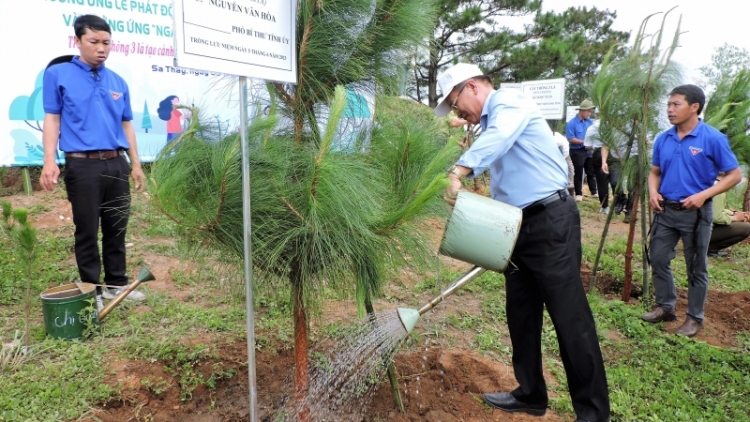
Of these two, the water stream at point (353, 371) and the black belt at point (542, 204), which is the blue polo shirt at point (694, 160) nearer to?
the black belt at point (542, 204)

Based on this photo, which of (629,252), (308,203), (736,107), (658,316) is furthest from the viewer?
(736,107)

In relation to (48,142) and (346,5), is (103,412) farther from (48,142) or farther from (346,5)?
(346,5)

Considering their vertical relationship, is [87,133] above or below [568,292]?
above

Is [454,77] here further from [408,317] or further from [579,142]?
[579,142]

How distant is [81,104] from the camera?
3021 millimetres

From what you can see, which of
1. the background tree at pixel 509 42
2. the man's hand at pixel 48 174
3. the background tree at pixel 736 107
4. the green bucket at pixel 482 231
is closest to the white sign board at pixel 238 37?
the green bucket at pixel 482 231

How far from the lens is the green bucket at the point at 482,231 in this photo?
2.07 m

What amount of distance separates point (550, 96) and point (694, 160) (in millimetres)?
5571

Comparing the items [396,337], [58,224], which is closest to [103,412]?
[396,337]

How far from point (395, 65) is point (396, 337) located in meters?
1.18

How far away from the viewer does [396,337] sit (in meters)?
2.18

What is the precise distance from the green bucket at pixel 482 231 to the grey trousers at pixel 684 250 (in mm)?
2282

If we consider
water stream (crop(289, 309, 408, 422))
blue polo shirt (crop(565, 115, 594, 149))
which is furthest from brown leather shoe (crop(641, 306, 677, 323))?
blue polo shirt (crop(565, 115, 594, 149))

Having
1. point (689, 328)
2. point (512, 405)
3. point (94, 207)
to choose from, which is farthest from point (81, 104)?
point (689, 328)
